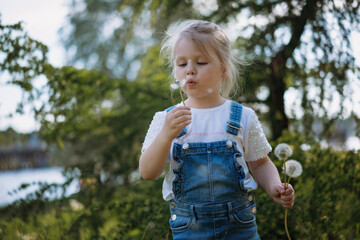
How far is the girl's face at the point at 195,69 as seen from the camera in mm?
1567

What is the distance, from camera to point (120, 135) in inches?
185

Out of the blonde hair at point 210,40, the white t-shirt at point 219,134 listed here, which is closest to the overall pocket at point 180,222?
the white t-shirt at point 219,134

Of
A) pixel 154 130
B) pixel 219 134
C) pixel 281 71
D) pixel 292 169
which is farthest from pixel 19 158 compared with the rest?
pixel 292 169

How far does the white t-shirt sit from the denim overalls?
38 mm

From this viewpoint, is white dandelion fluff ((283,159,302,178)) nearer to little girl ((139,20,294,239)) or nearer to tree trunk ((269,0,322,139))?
little girl ((139,20,294,239))

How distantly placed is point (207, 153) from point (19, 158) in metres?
12.4

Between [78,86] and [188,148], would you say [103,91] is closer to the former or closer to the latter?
[78,86]

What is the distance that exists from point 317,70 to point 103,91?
2.24m

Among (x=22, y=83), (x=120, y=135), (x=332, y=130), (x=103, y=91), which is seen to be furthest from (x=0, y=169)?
(x=332, y=130)

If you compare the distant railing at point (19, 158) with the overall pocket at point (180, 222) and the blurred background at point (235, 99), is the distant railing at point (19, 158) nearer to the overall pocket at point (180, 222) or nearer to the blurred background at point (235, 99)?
the blurred background at point (235, 99)

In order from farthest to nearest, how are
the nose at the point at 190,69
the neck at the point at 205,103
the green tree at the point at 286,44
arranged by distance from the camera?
the green tree at the point at 286,44 → the neck at the point at 205,103 → the nose at the point at 190,69

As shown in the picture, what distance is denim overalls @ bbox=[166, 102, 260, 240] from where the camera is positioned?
148cm

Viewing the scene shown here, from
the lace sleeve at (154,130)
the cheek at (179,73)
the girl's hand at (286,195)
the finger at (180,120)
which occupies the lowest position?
the girl's hand at (286,195)

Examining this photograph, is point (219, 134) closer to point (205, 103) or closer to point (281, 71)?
point (205, 103)
